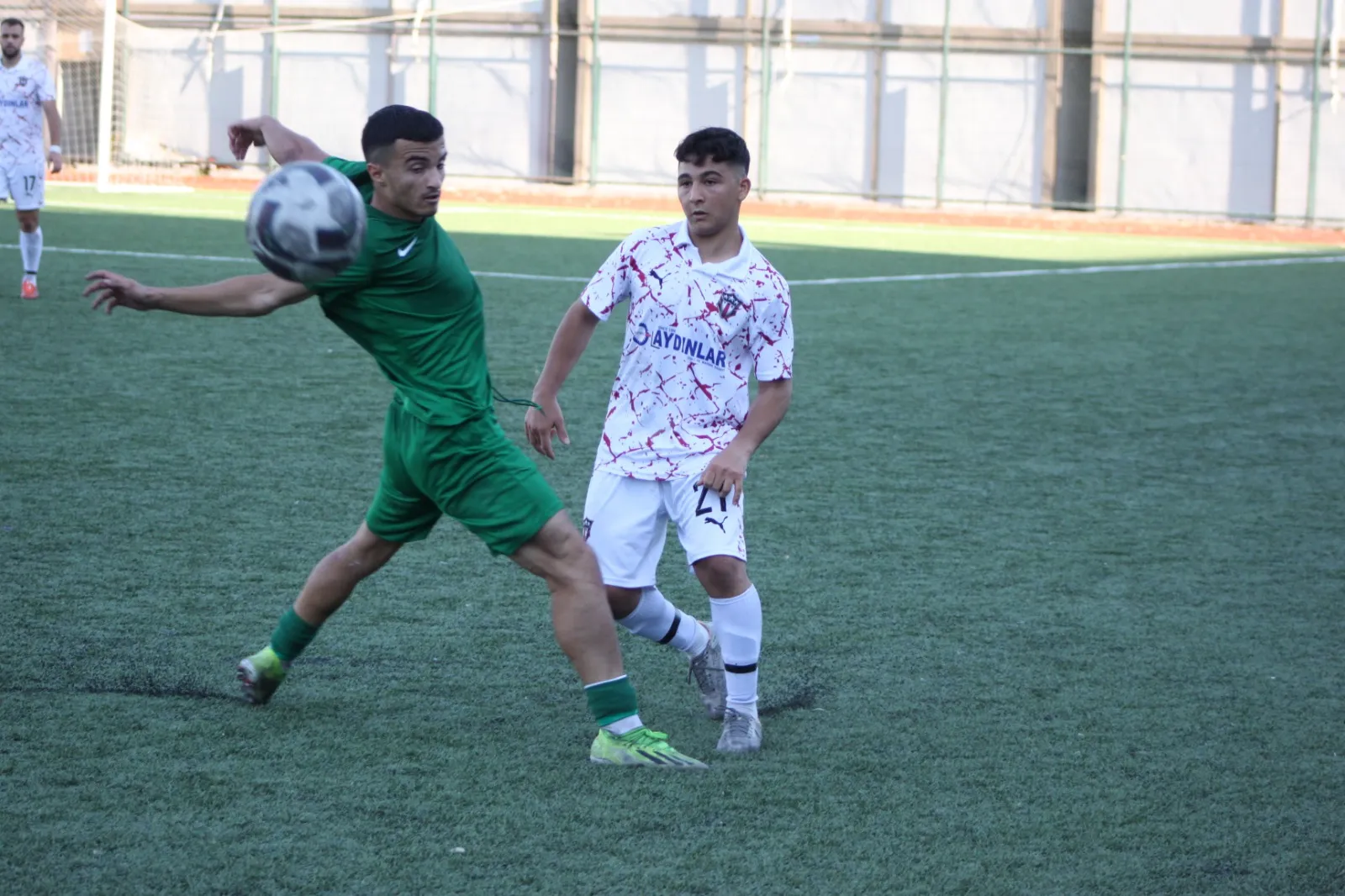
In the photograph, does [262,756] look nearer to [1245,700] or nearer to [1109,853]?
[1109,853]

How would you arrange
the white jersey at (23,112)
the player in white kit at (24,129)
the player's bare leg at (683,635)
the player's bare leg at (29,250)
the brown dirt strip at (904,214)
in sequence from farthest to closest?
1. the brown dirt strip at (904,214)
2. the white jersey at (23,112)
3. the player in white kit at (24,129)
4. the player's bare leg at (29,250)
5. the player's bare leg at (683,635)

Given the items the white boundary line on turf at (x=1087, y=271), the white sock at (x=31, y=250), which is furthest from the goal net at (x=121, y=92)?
the white sock at (x=31, y=250)

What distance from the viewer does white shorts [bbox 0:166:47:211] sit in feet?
43.2

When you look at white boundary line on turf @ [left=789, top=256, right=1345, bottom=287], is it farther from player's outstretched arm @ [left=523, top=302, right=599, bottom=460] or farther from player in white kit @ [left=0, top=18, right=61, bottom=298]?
player's outstretched arm @ [left=523, top=302, right=599, bottom=460]

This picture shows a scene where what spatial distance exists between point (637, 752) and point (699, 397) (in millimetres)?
982

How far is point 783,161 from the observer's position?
31.4m

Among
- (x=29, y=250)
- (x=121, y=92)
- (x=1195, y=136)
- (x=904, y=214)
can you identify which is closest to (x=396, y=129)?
(x=29, y=250)

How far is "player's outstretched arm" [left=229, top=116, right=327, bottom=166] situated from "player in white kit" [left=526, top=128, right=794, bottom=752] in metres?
0.85

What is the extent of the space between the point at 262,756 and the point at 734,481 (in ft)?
4.57

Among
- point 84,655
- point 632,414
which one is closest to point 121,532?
point 84,655

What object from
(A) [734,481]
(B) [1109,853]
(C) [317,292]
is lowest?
(B) [1109,853]

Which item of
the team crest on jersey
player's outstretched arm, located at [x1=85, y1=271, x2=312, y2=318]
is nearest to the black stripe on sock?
the team crest on jersey

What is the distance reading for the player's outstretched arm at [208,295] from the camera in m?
3.87

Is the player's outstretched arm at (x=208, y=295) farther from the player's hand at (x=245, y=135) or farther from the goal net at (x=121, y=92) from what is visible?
the goal net at (x=121, y=92)
